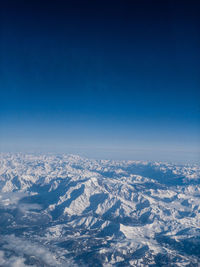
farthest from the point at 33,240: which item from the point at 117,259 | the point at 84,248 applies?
the point at 117,259

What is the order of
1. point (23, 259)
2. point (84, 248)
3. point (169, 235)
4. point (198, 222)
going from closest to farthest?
point (23, 259), point (84, 248), point (169, 235), point (198, 222)

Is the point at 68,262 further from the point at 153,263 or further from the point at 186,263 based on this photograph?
the point at 186,263

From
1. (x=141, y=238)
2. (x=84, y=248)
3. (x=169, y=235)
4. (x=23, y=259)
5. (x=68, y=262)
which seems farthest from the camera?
(x=169, y=235)

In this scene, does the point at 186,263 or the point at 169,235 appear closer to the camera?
the point at 186,263

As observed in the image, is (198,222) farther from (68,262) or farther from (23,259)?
(23,259)

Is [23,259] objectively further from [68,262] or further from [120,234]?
[120,234]

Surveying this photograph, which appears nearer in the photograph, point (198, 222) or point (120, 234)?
point (120, 234)

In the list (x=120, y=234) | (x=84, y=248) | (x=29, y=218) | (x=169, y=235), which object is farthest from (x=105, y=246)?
(x=29, y=218)

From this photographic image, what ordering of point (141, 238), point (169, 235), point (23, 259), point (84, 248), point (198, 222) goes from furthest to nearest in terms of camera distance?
point (198, 222), point (169, 235), point (141, 238), point (84, 248), point (23, 259)

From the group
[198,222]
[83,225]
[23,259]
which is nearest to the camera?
[23,259]
